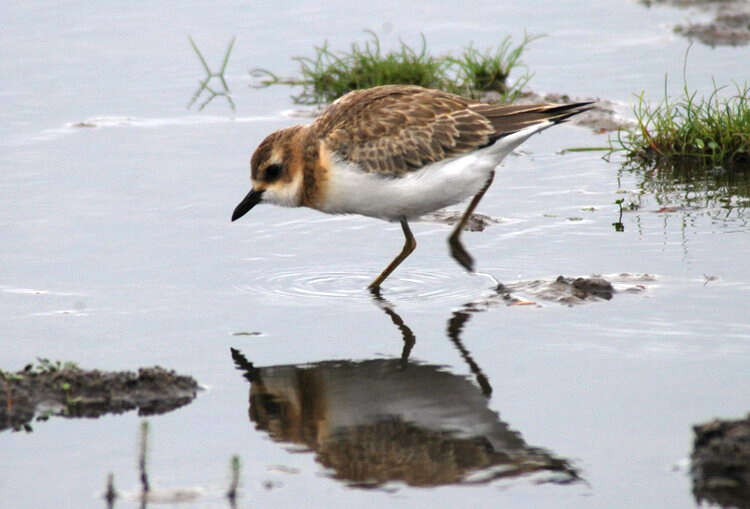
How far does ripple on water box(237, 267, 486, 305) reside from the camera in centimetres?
876

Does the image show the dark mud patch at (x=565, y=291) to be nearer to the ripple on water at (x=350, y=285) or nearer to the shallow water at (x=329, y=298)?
the shallow water at (x=329, y=298)

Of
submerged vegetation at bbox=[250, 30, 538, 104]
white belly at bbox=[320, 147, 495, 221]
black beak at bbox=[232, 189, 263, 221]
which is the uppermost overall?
submerged vegetation at bbox=[250, 30, 538, 104]

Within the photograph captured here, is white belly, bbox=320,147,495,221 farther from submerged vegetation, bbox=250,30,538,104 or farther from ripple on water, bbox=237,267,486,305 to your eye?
submerged vegetation, bbox=250,30,538,104

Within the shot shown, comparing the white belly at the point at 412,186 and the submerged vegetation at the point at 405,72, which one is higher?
the submerged vegetation at the point at 405,72

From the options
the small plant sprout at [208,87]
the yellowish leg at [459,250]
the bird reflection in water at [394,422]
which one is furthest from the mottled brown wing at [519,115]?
the small plant sprout at [208,87]

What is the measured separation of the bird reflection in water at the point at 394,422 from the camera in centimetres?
600

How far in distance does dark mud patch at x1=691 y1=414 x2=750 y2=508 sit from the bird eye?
4.05 m

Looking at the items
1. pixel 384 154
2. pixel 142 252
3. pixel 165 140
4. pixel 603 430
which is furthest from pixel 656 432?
pixel 165 140

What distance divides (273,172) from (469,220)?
87.0 inches

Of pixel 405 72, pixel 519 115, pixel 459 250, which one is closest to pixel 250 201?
pixel 459 250

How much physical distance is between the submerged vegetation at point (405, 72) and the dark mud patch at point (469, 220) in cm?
278

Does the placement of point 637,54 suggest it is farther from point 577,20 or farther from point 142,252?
point 142,252

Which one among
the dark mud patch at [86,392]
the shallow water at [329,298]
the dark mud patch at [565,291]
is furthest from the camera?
the dark mud patch at [565,291]

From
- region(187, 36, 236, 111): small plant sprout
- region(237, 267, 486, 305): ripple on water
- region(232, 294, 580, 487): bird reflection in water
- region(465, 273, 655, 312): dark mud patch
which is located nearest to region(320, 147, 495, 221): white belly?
region(237, 267, 486, 305): ripple on water
